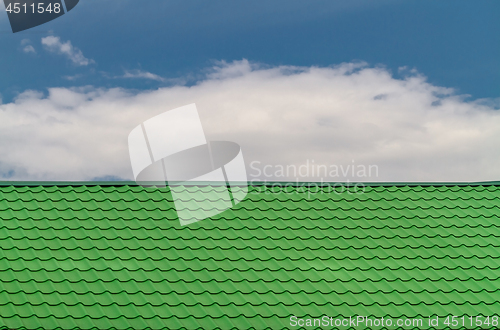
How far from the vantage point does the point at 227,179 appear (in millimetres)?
11992

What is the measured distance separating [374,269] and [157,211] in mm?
4717

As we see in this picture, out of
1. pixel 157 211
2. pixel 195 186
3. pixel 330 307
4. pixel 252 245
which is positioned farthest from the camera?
pixel 195 186

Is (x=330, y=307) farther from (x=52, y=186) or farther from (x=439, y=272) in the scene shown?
(x=52, y=186)

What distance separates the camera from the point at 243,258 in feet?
31.8

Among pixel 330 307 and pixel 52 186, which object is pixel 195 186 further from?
pixel 330 307

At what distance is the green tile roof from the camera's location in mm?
8453

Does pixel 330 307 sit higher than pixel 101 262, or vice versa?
pixel 101 262

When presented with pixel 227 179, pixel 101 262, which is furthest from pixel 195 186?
pixel 101 262

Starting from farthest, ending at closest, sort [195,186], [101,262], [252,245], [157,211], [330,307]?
[195,186]
[157,211]
[252,245]
[101,262]
[330,307]

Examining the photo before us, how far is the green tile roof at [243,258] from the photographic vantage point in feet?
27.7

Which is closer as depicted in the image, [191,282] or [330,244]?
[191,282]

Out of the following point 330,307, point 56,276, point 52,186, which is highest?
point 52,186

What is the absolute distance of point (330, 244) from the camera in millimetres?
10250

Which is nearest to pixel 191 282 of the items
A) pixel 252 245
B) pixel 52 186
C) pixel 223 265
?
pixel 223 265
